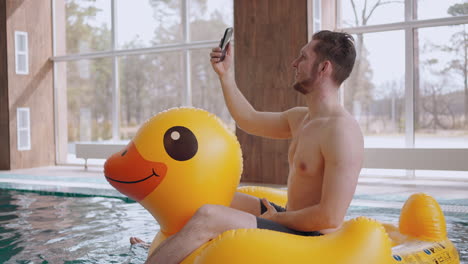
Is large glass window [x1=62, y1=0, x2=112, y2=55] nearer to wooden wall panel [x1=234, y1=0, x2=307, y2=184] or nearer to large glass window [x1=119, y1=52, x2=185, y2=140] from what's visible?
large glass window [x1=119, y1=52, x2=185, y2=140]

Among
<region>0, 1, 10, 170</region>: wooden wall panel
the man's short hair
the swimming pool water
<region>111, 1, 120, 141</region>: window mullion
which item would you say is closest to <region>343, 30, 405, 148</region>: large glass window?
the swimming pool water

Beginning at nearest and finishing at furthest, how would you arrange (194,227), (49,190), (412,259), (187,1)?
(194,227) → (412,259) → (49,190) → (187,1)

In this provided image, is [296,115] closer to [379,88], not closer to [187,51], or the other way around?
[379,88]

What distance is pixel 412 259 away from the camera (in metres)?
2.24

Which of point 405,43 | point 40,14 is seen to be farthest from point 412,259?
point 40,14

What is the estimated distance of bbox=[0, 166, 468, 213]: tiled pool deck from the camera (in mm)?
4996

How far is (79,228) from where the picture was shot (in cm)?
399

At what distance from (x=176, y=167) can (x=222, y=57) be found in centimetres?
58

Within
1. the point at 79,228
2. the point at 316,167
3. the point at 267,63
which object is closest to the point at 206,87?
the point at 267,63

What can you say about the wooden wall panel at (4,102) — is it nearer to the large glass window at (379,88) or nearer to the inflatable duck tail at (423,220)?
the large glass window at (379,88)

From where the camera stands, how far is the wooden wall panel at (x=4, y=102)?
28.9ft

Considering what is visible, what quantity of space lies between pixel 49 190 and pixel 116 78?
3574 mm

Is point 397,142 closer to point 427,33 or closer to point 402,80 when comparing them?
point 402,80

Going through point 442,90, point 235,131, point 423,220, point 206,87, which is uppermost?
point 206,87
